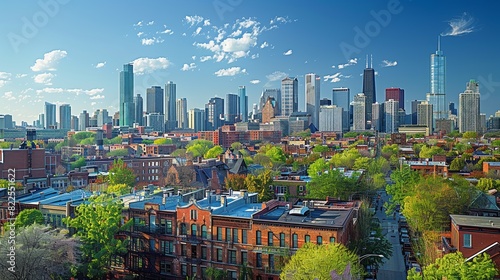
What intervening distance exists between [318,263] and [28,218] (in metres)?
27.1

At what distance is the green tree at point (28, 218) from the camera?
126ft

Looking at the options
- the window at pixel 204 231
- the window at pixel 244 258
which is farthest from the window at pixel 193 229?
the window at pixel 244 258

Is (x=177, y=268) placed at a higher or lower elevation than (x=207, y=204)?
lower

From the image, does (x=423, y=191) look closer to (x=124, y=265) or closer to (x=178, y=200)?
(x=178, y=200)

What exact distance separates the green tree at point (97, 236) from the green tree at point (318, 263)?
14.9m

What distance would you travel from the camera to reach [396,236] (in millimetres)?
54906

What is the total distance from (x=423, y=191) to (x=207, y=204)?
23.9 m

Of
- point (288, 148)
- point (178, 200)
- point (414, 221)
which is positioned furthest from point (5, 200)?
point (288, 148)

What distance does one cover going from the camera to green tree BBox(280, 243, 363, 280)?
2569 centimetres

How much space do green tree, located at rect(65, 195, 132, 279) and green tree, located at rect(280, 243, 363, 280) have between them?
49.0 feet

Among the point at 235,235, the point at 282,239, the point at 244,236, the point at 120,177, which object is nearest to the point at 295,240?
the point at 282,239

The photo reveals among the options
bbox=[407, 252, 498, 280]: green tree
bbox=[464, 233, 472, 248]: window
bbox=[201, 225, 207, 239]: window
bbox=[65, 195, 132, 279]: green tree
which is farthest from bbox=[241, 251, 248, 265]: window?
bbox=[464, 233, 472, 248]: window

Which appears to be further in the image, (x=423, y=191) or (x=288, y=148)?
(x=288, y=148)

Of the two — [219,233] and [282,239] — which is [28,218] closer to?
[219,233]
